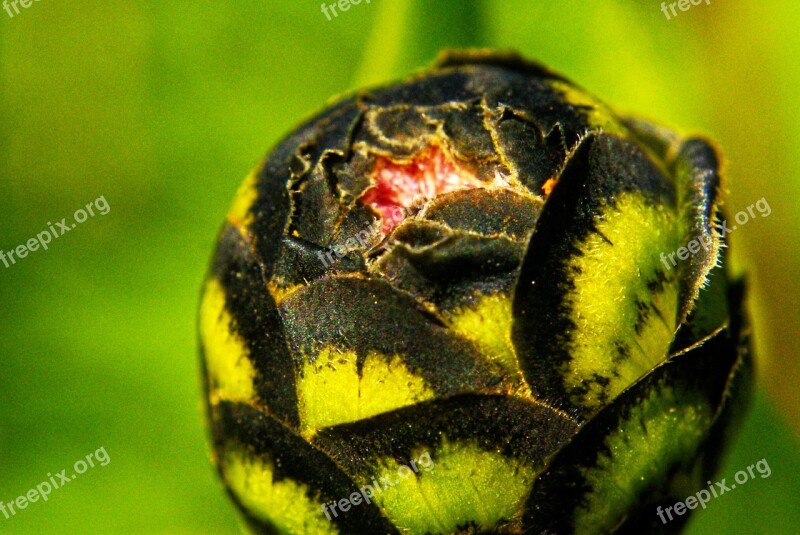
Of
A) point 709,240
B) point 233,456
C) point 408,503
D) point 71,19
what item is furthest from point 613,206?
point 71,19

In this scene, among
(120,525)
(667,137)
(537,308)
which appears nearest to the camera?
(537,308)

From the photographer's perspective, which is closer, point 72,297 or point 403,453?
point 403,453

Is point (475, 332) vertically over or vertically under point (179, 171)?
under

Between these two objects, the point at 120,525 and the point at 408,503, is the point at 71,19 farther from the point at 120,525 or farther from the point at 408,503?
the point at 408,503

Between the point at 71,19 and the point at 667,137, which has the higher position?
the point at 71,19

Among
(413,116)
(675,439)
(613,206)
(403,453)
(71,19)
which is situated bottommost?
(675,439)

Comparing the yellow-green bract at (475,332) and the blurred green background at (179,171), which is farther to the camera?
the blurred green background at (179,171)

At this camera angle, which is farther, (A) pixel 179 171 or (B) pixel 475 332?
(A) pixel 179 171

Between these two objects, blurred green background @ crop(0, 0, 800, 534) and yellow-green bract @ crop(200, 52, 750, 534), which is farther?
blurred green background @ crop(0, 0, 800, 534)
